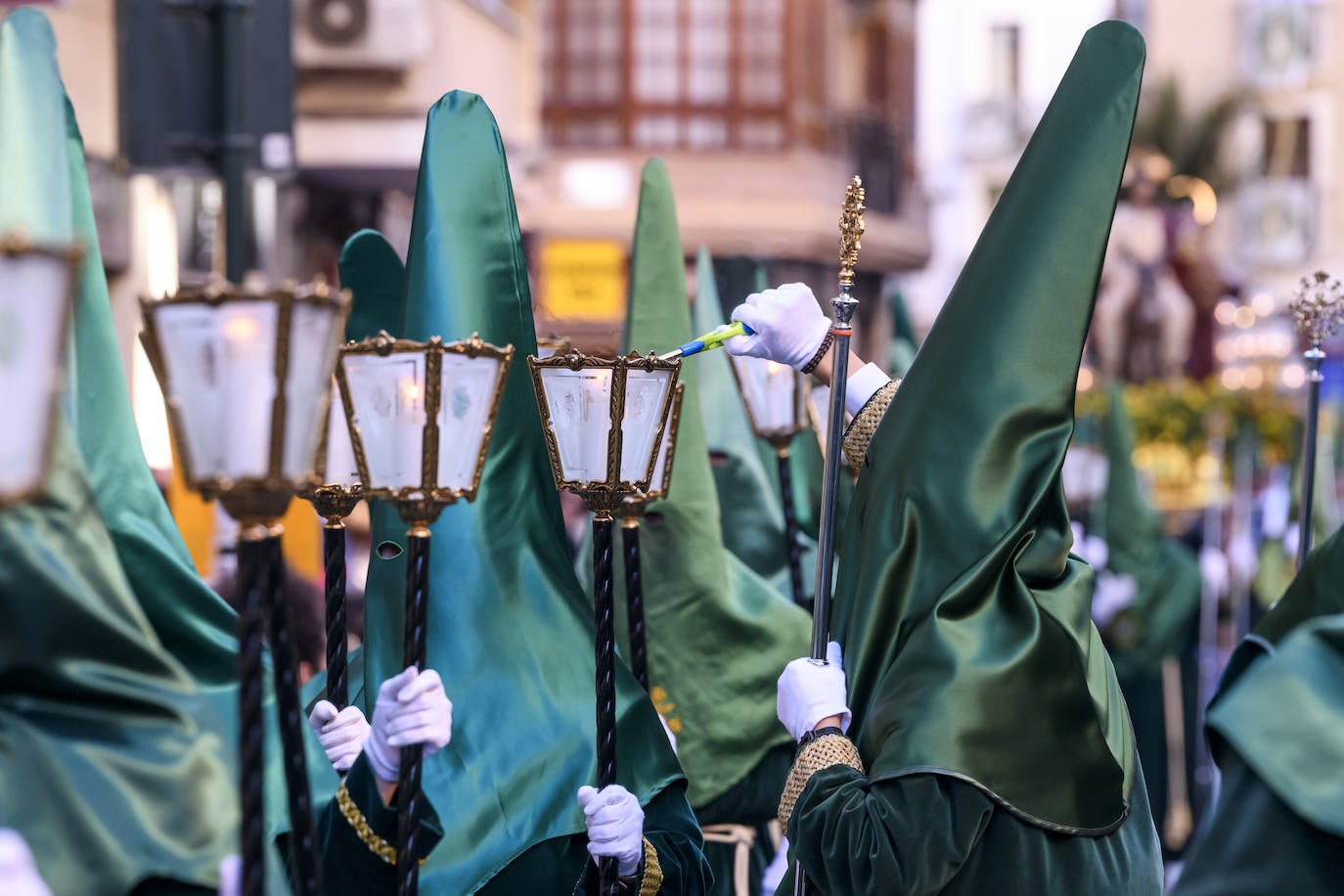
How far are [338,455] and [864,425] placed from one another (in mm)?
950

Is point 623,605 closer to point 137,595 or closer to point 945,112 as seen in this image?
point 137,595

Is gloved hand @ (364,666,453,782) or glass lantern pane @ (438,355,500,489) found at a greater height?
Answer: glass lantern pane @ (438,355,500,489)

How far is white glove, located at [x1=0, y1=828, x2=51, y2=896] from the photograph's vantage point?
6.26 feet

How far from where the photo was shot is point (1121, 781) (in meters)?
2.79

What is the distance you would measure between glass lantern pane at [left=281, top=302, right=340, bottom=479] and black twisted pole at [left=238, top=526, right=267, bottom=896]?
115mm

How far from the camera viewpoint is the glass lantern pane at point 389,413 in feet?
7.90

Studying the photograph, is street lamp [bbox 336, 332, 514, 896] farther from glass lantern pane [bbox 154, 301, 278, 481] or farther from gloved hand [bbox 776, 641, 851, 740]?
gloved hand [bbox 776, 641, 851, 740]

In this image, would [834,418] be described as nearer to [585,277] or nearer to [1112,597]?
[1112,597]

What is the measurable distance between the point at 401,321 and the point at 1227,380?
15821mm

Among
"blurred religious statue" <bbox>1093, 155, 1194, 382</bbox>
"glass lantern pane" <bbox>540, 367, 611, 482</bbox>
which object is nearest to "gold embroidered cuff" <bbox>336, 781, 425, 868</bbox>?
"glass lantern pane" <bbox>540, 367, 611, 482</bbox>

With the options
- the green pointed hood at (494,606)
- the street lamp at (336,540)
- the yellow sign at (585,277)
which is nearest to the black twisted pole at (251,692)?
the green pointed hood at (494,606)

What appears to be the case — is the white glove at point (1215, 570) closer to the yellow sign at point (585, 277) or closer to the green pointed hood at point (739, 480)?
the green pointed hood at point (739, 480)

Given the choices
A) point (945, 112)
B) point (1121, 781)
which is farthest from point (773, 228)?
point (1121, 781)

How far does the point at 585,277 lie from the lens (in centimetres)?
1984
